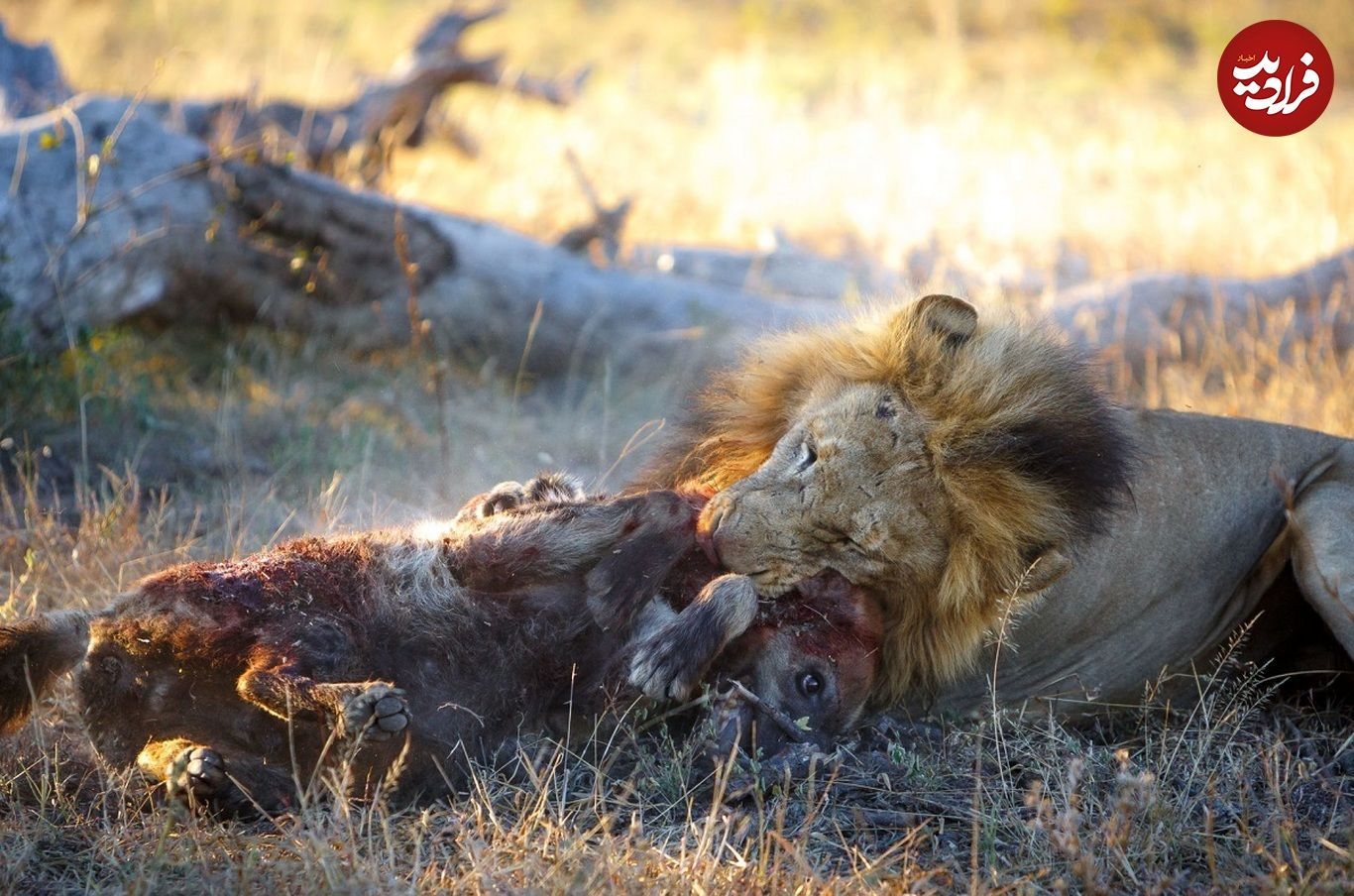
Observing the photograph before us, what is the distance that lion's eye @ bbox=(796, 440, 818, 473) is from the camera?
9.89 feet

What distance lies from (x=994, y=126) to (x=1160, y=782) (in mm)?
9029

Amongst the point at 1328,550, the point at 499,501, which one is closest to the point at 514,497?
the point at 499,501

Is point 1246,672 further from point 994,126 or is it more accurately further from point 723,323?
point 994,126

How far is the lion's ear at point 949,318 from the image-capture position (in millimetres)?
3141

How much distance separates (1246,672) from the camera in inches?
141

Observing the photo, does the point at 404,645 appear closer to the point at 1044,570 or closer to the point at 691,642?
the point at 691,642

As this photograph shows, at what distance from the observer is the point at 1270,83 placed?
6.74m

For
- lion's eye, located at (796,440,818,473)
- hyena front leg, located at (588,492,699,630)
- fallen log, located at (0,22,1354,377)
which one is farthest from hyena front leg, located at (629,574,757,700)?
fallen log, located at (0,22,1354,377)

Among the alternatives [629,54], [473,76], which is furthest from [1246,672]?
[629,54]

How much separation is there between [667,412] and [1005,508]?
9.59 ft

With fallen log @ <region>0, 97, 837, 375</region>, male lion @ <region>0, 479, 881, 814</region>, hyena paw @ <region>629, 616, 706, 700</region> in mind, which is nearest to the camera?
male lion @ <region>0, 479, 881, 814</region>

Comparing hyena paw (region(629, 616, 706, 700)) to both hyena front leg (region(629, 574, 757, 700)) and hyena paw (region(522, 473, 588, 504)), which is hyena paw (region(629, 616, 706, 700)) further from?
hyena paw (region(522, 473, 588, 504))

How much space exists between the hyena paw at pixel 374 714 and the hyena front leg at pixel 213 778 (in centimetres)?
25

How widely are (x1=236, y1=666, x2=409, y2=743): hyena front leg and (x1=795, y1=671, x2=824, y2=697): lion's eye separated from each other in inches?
36.6
